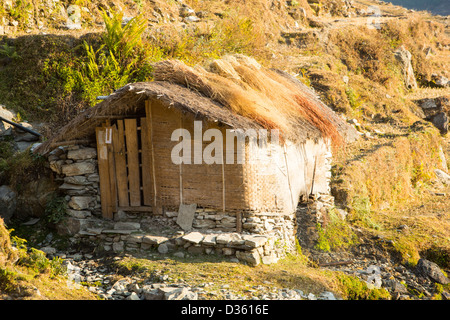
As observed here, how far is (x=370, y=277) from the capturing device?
834cm

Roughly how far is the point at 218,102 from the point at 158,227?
8.99ft

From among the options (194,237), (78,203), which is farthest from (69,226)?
(194,237)

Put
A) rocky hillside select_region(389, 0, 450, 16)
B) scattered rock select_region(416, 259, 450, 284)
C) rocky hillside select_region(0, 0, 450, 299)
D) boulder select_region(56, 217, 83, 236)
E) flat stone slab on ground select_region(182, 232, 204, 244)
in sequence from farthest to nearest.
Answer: rocky hillside select_region(389, 0, 450, 16)
boulder select_region(56, 217, 83, 236)
scattered rock select_region(416, 259, 450, 284)
flat stone slab on ground select_region(182, 232, 204, 244)
rocky hillside select_region(0, 0, 450, 299)

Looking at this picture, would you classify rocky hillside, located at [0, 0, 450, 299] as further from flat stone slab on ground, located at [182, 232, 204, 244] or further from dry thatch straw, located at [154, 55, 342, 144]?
dry thatch straw, located at [154, 55, 342, 144]

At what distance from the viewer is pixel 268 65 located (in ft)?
53.2

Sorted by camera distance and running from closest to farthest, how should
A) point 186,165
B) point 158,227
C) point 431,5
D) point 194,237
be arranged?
point 194,237
point 186,165
point 158,227
point 431,5

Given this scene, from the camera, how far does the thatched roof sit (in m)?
8.28

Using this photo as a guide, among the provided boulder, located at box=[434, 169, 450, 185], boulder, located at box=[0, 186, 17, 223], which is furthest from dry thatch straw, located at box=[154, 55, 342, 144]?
boulder, located at box=[434, 169, 450, 185]

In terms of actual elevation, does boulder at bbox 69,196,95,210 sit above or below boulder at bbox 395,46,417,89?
below

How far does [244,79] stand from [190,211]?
127 inches

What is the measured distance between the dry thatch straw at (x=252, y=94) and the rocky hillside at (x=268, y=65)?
200cm

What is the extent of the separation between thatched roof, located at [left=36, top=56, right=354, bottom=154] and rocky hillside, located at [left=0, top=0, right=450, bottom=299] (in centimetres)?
165

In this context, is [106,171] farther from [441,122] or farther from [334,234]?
[441,122]

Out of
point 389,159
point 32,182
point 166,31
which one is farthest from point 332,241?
point 166,31
